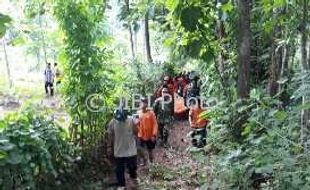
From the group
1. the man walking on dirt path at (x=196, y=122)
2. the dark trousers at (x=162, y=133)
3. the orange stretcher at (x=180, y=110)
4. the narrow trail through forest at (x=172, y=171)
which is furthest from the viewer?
the orange stretcher at (x=180, y=110)

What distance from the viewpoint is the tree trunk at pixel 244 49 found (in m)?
7.09

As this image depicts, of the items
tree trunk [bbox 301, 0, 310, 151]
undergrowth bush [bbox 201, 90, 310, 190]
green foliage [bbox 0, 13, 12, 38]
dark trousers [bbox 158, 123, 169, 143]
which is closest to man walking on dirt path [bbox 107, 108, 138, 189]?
undergrowth bush [bbox 201, 90, 310, 190]

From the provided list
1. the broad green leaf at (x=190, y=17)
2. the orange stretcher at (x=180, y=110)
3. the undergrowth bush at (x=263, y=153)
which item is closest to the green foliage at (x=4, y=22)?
the undergrowth bush at (x=263, y=153)

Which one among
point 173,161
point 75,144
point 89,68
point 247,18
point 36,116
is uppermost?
point 247,18

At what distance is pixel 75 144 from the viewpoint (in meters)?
8.72

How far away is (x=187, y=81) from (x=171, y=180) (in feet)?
→ 34.1

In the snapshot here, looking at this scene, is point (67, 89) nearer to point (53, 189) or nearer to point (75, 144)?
point (75, 144)

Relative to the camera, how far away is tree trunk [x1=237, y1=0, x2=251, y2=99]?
7.09 meters

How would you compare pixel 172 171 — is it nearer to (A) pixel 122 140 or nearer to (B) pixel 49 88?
(A) pixel 122 140

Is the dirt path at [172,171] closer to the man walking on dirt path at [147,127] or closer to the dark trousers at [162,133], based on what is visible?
Answer: the dark trousers at [162,133]

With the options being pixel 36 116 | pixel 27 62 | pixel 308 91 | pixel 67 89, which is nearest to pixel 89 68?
pixel 67 89

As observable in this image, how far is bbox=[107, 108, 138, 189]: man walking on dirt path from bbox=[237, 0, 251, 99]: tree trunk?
212cm

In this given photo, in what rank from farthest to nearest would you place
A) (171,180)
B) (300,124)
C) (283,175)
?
(171,180)
(300,124)
(283,175)

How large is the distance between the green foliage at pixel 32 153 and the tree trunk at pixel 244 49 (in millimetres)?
2688
